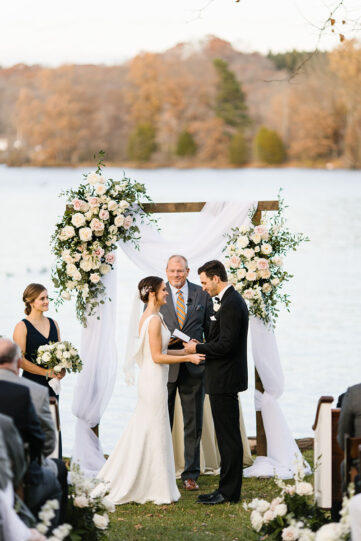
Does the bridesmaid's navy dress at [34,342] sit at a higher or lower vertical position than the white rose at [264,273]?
lower

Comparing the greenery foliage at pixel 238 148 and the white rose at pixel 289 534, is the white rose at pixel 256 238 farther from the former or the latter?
the greenery foliage at pixel 238 148

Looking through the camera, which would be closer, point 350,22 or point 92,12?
point 350,22

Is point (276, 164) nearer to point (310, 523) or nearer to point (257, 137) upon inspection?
point (257, 137)

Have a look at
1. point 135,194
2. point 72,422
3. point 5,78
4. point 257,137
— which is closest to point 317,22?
point 135,194

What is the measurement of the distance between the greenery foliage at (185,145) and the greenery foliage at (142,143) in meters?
0.88

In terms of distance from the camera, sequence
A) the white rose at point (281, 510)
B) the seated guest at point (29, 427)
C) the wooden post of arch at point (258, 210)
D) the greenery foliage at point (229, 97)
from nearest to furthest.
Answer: the seated guest at point (29, 427), the white rose at point (281, 510), the wooden post of arch at point (258, 210), the greenery foliage at point (229, 97)

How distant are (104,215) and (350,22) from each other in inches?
98.2

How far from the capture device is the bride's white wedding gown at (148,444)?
6.81m

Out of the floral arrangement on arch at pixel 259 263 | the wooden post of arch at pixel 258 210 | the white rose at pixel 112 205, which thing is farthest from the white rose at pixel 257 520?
the white rose at pixel 112 205

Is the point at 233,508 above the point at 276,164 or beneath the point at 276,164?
beneath

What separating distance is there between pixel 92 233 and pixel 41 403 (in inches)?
127

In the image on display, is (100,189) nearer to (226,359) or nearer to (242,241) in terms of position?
(242,241)

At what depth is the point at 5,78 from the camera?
1356 inches

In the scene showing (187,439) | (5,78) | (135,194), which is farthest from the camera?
(5,78)
